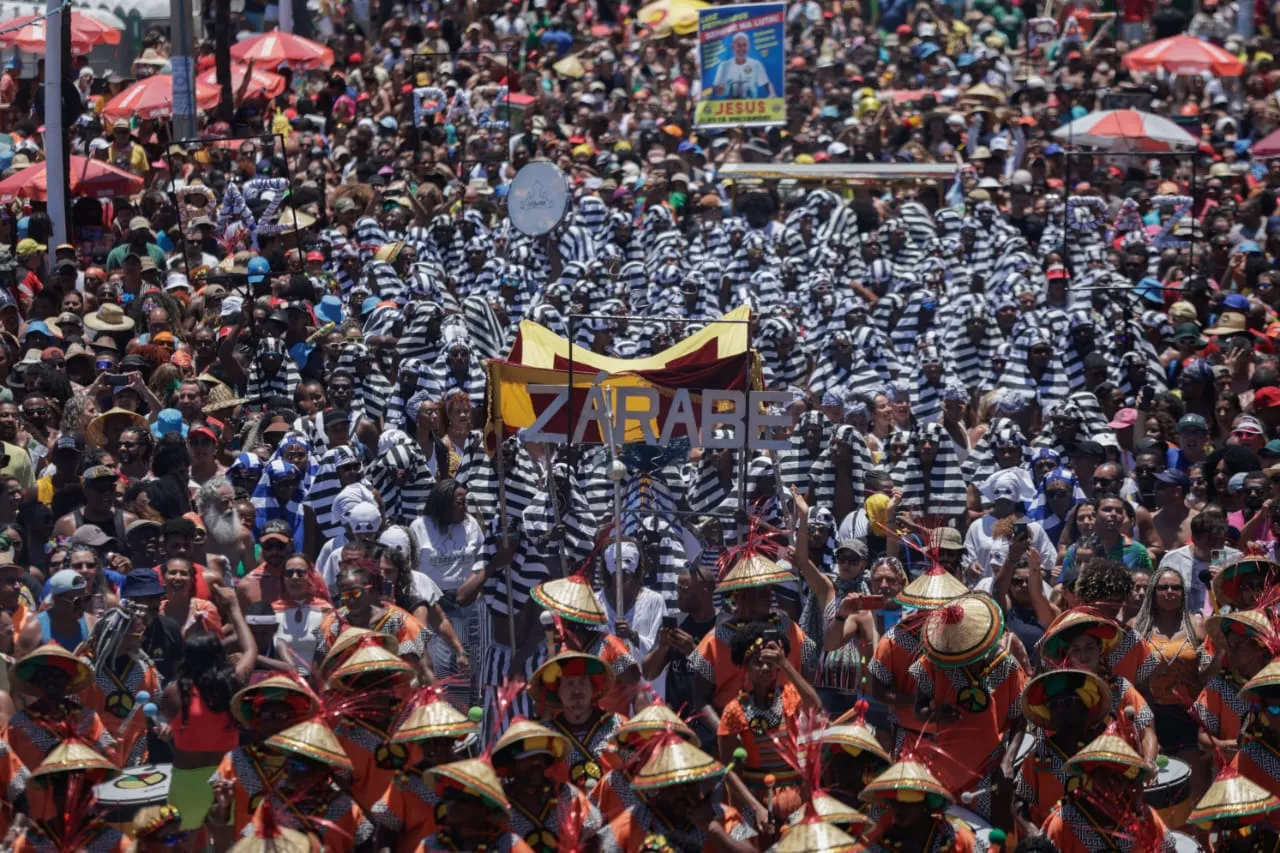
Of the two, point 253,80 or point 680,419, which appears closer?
point 680,419

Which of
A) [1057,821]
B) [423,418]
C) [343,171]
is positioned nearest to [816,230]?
[343,171]

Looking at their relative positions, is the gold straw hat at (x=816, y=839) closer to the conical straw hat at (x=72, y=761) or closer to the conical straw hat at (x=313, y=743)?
the conical straw hat at (x=313, y=743)

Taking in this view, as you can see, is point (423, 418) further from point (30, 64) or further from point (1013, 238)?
point (30, 64)

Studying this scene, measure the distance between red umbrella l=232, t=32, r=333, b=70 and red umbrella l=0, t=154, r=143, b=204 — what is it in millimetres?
4539

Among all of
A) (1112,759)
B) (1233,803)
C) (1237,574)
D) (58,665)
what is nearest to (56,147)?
(58,665)

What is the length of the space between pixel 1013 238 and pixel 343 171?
6949 mm

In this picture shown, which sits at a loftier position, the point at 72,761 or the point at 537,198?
the point at 537,198

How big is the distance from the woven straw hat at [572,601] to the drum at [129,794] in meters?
1.64

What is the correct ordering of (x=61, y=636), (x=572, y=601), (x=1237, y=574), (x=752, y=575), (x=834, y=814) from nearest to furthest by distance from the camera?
(x=834, y=814) < (x=572, y=601) < (x=752, y=575) < (x=1237, y=574) < (x=61, y=636)

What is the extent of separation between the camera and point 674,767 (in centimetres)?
791

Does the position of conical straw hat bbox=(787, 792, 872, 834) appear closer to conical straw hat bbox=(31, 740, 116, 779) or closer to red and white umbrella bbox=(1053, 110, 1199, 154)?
conical straw hat bbox=(31, 740, 116, 779)

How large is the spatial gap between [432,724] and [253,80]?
17.3 m

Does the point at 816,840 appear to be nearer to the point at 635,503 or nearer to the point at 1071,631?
the point at 1071,631

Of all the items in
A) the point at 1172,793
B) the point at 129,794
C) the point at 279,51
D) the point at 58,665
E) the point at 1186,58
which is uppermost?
the point at 279,51
